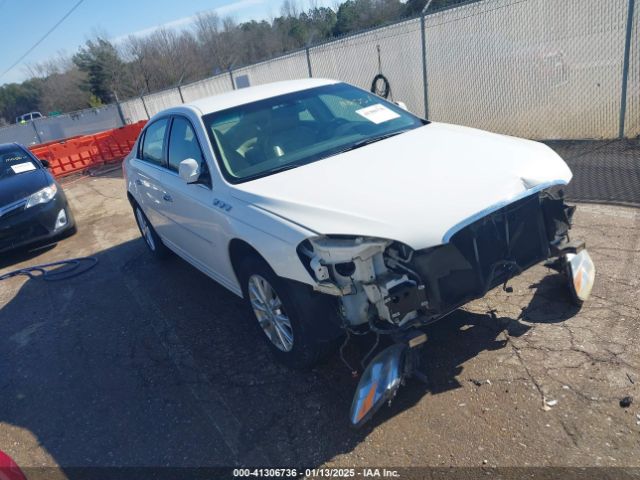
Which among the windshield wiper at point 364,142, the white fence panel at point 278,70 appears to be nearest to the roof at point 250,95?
the windshield wiper at point 364,142

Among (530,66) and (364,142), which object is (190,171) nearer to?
(364,142)

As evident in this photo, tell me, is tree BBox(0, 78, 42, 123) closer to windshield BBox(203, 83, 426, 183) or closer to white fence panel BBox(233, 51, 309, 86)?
white fence panel BBox(233, 51, 309, 86)

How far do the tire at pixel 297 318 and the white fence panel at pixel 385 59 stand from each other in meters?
8.24

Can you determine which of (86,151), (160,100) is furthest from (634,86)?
(160,100)

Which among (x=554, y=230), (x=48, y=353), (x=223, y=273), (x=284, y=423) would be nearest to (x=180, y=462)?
(x=284, y=423)

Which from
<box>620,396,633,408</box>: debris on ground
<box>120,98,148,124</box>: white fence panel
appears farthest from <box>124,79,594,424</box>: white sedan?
<box>120,98,148,124</box>: white fence panel

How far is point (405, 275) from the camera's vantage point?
2723 millimetres

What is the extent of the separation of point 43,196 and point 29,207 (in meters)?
0.32

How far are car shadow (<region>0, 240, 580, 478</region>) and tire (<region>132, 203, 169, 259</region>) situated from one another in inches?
39.1

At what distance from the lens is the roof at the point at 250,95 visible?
13.8 feet

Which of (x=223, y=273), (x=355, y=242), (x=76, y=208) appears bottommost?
(x=76, y=208)

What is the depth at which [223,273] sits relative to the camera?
3957 millimetres

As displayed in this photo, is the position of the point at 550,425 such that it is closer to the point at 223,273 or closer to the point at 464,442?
the point at 464,442

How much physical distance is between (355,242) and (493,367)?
4.09 ft
